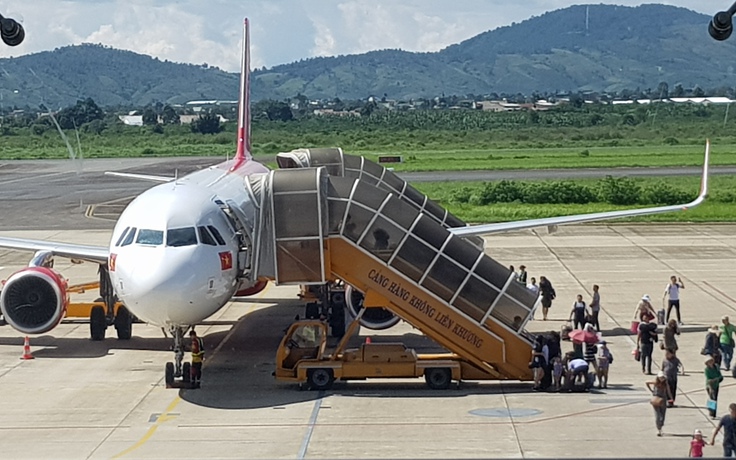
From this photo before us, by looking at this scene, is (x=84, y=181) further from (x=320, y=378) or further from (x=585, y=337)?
(x=585, y=337)

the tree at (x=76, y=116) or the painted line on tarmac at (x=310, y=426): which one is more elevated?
the tree at (x=76, y=116)

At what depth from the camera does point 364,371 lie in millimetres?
24625

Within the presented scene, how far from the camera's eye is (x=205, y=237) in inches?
958

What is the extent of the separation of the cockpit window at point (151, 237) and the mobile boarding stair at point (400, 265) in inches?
112

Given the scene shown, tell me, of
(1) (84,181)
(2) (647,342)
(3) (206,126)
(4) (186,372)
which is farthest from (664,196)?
(3) (206,126)

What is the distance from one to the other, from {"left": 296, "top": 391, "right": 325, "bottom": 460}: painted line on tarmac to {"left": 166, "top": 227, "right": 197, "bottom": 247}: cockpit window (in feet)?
14.4

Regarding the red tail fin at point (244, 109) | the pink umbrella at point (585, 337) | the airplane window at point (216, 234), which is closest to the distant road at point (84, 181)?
the red tail fin at point (244, 109)

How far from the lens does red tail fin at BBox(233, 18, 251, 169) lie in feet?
123

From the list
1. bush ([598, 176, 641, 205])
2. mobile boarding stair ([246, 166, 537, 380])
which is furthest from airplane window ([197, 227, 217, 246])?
bush ([598, 176, 641, 205])

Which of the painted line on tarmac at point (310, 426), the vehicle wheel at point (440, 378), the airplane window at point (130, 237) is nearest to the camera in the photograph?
the painted line on tarmac at point (310, 426)

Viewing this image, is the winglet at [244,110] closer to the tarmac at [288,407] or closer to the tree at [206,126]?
the tarmac at [288,407]

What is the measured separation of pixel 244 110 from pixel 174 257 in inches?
664

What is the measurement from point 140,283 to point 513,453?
8751 millimetres

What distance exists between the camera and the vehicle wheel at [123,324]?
1198 inches
